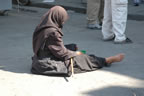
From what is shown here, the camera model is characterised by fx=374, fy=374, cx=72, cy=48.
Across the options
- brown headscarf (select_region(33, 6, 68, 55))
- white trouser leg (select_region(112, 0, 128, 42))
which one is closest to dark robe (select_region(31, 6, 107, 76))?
brown headscarf (select_region(33, 6, 68, 55))

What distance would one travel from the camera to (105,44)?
680 cm

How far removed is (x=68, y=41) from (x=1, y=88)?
2.74m

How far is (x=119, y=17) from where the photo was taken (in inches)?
265

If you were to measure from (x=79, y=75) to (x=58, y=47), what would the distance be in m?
0.48

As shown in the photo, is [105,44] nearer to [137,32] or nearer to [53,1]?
[137,32]

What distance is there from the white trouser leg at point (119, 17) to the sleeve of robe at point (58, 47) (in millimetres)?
1989

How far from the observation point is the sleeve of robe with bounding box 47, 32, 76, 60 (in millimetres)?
4961

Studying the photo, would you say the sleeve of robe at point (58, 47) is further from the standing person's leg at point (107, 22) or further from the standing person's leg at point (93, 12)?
the standing person's leg at point (93, 12)

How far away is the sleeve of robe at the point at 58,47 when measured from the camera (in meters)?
4.96

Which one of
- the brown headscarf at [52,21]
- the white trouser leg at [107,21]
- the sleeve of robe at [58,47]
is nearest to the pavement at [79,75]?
the white trouser leg at [107,21]

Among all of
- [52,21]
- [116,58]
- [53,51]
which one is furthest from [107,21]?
[53,51]

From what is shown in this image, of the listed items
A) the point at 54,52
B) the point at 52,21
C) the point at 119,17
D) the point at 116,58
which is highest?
the point at 52,21

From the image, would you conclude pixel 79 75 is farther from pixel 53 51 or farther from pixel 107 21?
pixel 107 21

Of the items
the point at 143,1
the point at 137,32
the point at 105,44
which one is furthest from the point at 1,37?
the point at 143,1
